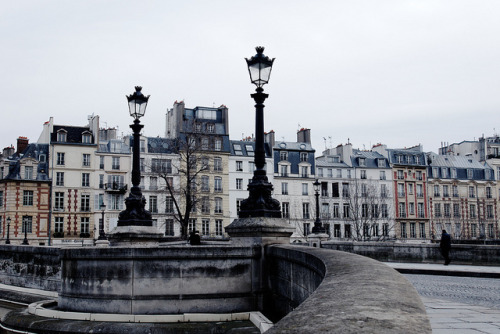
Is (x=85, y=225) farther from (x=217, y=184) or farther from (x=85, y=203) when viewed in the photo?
(x=217, y=184)

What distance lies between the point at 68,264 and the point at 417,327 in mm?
9200

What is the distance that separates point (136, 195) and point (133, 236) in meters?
1.28

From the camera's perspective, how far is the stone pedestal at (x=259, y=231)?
32.1 ft

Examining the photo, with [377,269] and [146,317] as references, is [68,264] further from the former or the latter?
[377,269]

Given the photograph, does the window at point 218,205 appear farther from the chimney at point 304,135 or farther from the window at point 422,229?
the window at point 422,229

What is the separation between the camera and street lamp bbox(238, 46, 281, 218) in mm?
10266

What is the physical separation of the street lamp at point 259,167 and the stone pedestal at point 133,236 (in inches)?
203

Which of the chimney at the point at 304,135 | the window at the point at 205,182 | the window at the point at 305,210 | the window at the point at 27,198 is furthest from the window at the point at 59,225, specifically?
the chimney at the point at 304,135

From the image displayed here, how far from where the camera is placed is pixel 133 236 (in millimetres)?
14688

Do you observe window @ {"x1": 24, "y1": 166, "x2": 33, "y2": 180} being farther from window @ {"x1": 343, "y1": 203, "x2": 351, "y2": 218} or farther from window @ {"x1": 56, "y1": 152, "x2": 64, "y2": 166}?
window @ {"x1": 343, "y1": 203, "x2": 351, "y2": 218}

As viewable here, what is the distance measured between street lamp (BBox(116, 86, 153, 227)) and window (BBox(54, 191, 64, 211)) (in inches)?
1617

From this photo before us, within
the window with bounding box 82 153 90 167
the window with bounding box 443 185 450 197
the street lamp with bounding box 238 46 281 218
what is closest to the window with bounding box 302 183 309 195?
the window with bounding box 443 185 450 197

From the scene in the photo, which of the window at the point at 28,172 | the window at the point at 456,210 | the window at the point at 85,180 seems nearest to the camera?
the window at the point at 28,172

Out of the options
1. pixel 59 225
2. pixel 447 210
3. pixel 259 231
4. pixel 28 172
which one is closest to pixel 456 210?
pixel 447 210
